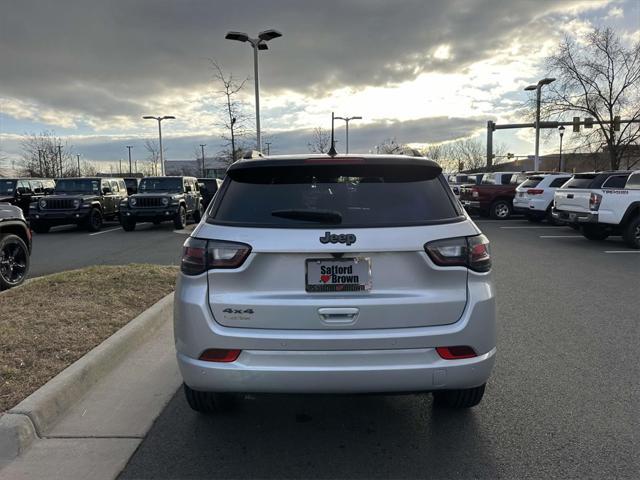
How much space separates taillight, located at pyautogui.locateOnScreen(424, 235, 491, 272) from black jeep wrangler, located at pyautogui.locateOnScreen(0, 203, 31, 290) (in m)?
6.83

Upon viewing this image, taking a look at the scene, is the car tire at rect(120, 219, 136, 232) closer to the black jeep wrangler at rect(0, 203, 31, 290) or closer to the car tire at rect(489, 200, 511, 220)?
the black jeep wrangler at rect(0, 203, 31, 290)

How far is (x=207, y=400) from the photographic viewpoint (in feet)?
11.1

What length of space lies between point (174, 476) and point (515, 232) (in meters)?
15.0

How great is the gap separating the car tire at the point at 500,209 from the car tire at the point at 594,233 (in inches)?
268

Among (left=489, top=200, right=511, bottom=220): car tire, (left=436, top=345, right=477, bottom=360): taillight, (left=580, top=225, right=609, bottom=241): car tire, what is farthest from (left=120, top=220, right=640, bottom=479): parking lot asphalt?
(left=489, top=200, right=511, bottom=220): car tire

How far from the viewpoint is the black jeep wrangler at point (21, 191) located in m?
20.0

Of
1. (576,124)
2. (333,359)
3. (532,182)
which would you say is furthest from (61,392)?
(576,124)

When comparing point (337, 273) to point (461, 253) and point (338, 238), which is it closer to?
point (338, 238)

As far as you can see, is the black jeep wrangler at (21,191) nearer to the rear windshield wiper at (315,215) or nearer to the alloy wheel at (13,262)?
the alloy wheel at (13,262)

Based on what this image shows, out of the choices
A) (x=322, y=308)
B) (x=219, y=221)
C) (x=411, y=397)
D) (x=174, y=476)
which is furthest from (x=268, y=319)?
(x=411, y=397)

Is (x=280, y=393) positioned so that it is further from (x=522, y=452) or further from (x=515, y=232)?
(x=515, y=232)

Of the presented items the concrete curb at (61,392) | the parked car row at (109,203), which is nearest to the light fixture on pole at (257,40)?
the parked car row at (109,203)

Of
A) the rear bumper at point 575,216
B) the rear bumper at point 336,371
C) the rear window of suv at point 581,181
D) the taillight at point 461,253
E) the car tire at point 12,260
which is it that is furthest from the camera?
the rear window of suv at point 581,181

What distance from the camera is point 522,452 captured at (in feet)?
10.1
